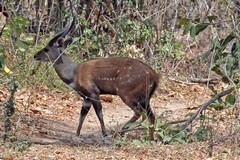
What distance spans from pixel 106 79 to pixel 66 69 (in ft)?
2.45

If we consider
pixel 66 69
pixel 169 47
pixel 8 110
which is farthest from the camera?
pixel 169 47

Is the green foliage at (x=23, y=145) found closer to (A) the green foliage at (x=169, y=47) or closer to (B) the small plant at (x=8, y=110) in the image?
(B) the small plant at (x=8, y=110)

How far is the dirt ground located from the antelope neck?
541 millimetres

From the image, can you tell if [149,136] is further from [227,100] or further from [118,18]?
[118,18]

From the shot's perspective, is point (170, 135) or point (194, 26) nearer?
point (194, 26)

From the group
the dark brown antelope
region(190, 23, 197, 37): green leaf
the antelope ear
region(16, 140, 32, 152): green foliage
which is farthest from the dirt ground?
region(190, 23, 197, 37): green leaf

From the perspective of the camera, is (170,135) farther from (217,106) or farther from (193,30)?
(193,30)

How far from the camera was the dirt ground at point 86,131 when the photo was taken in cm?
635

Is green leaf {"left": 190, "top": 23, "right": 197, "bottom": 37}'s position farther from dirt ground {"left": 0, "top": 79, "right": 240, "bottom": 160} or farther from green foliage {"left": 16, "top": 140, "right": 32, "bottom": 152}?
green foliage {"left": 16, "top": 140, "right": 32, "bottom": 152}

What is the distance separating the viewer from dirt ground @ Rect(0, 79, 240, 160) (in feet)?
20.8

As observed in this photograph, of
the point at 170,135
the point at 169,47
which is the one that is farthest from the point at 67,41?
the point at 169,47

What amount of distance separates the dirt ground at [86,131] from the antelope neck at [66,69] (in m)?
0.54

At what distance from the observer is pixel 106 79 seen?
9.20m

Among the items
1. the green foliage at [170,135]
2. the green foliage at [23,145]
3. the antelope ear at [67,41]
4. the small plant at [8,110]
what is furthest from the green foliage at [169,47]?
the green foliage at [23,145]
